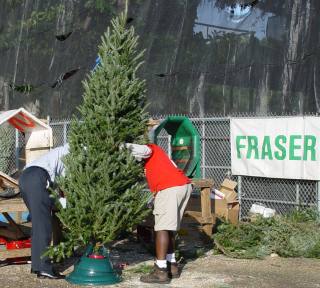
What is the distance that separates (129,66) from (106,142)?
86 cm

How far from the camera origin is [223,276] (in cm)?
727

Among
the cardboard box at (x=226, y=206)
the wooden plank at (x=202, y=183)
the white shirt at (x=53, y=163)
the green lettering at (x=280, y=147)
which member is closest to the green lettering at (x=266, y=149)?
the green lettering at (x=280, y=147)

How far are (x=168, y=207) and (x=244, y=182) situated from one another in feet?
14.9

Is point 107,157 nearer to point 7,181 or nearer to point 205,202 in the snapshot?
point 7,181

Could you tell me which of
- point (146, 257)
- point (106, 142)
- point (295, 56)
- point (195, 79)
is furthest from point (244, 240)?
point (195, 79)

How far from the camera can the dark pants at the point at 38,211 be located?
6898mm

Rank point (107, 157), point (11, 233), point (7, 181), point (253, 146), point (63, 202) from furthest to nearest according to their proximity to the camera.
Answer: point (253, 146), point (11, 233), point (7, 181), point (63, 202), point (107, 157)

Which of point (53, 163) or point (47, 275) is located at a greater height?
point (53, 163)

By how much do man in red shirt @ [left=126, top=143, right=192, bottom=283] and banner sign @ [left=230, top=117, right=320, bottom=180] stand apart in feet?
11.5

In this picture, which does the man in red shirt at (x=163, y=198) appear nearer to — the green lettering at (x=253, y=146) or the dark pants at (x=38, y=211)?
the dark pants at (x=38, y=211)

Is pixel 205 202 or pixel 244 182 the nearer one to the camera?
pixel 205 202

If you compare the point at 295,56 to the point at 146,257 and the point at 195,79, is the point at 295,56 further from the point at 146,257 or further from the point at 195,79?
the point at 146,257

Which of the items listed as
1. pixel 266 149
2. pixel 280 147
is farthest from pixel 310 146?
pixel 266 149

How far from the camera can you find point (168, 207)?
7.00 meters
